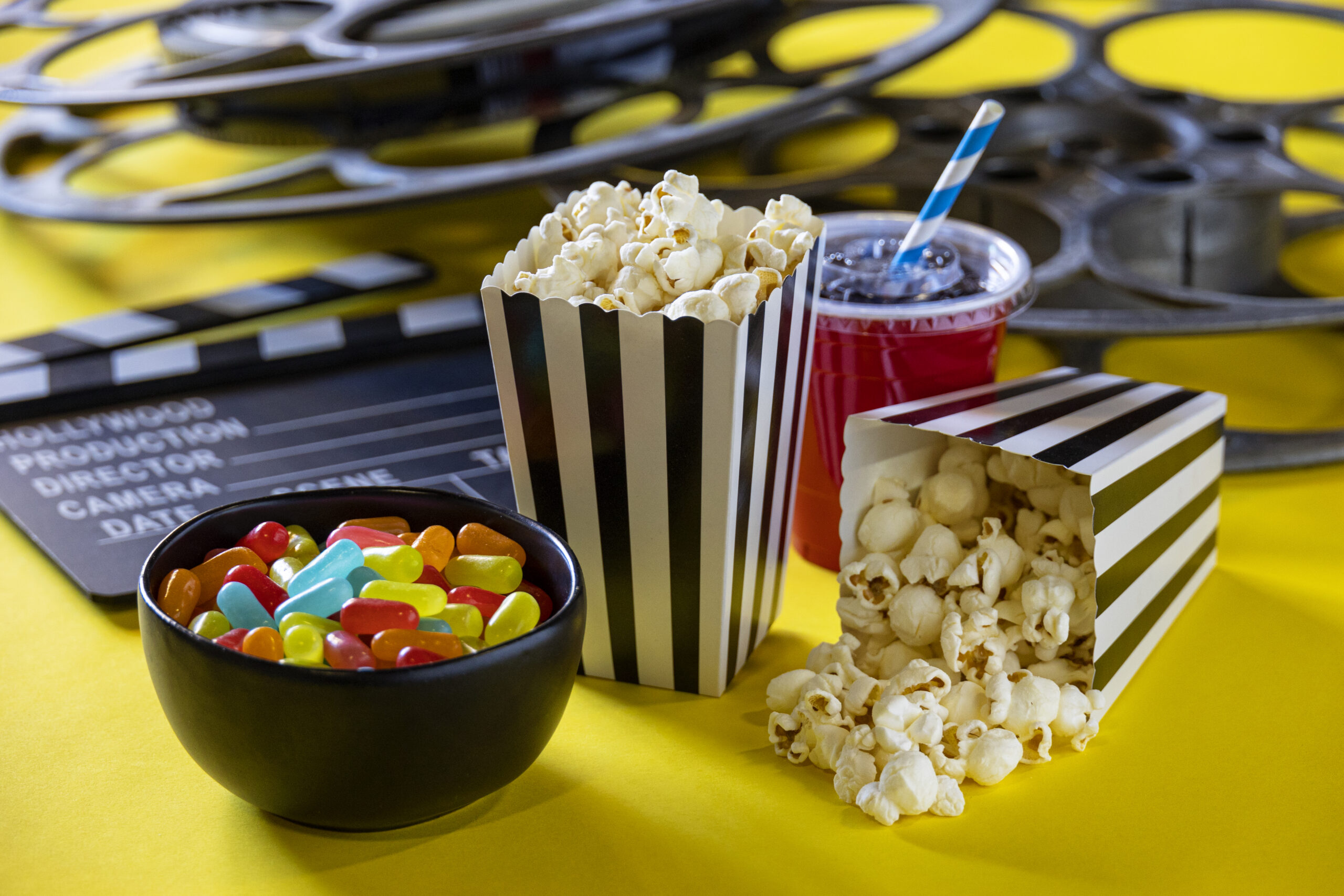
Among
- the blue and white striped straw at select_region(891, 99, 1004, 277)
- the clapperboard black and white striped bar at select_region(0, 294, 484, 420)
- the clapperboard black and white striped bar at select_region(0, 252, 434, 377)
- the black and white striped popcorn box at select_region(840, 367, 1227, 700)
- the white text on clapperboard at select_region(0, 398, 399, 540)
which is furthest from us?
the clapperboard black and white striped bar at select_region(0, 252, 434, 377)

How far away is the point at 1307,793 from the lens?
3.35 feet

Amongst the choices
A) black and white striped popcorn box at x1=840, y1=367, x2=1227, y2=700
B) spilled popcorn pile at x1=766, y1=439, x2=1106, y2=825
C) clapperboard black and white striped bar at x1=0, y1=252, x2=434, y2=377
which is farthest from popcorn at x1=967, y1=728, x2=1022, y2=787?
clapperboard black and white striped bar at x1=0, y1=252, x2=434, y2=377

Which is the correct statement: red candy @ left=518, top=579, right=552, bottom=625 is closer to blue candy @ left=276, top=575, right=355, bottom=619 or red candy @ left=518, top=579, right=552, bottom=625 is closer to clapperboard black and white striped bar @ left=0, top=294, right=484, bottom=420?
blue candy @ left=276, top=575, right=355, bottom=619

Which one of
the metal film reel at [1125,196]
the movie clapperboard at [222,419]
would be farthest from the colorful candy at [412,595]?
the metal film reel at [1125,196]

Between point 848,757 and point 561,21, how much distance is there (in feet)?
4.36

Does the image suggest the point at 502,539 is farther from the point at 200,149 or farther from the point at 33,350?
the point at 200,149

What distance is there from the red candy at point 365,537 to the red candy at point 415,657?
13 centimetres

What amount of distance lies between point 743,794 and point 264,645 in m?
0.39

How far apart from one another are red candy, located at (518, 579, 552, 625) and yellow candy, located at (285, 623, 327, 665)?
0.52ft

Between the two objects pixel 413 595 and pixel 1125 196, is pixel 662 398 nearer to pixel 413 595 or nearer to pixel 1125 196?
pixel 413 595

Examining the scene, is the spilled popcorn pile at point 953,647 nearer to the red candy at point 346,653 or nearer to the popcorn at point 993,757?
the popcorn at point 993,757

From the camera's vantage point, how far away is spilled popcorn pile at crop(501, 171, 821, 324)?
101 centimetres

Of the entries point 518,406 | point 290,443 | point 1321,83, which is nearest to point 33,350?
point 290,443

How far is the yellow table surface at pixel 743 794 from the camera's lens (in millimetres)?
958
